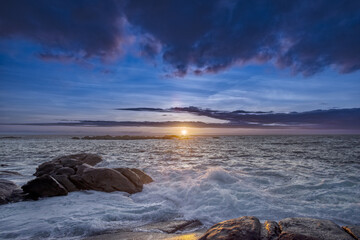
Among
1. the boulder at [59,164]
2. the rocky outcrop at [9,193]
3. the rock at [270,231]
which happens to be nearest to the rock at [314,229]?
the rock at [270,231]

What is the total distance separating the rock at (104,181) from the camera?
9100 mm

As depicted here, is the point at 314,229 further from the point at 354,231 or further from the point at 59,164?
the point at 59,164

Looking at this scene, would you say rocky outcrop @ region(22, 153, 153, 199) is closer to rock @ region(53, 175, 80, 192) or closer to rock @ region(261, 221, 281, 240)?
rock @ region(53, 175, 80, 192)

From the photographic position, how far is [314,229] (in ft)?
12.6

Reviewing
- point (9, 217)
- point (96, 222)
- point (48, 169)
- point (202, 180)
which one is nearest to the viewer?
point (96, 222)

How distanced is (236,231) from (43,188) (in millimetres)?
7903

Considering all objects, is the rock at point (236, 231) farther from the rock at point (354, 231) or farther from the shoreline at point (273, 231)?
the rock at point (354, 231)

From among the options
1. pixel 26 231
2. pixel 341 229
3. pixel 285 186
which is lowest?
pixel 285 186

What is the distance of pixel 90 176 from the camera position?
9.48 metres

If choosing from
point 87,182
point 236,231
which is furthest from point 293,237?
point 87,182

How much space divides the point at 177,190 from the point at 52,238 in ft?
17.9

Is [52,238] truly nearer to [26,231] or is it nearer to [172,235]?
[26,231]

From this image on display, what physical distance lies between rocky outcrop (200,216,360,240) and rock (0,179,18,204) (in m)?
7.82

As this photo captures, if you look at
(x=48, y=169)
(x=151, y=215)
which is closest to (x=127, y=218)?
(x=151, y=215)
